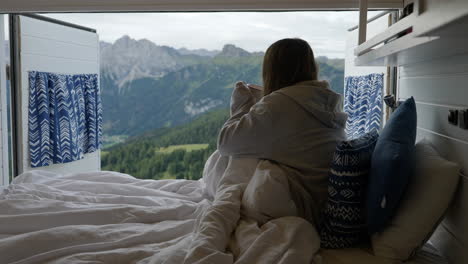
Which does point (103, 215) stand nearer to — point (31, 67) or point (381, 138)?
point (381, 138)

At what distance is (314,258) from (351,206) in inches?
8.7

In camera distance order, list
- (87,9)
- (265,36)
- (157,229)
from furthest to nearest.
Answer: (265,36) < (87,9) < (157,229)

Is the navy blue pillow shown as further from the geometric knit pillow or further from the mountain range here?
the mountain range

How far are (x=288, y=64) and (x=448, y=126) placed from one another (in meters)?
0.65

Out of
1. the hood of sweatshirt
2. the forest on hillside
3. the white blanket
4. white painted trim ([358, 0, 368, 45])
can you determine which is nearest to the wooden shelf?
the hood of sweatshirt

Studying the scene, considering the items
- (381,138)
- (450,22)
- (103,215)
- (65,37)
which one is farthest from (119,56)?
(450,22)

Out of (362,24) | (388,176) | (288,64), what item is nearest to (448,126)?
Answer: (388,176)

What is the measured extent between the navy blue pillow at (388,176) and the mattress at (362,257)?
8 cm

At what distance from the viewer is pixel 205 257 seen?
3.29ft

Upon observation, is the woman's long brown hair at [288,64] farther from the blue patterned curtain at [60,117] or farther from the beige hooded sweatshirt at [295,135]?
the blue patterned curtain at [60,117]

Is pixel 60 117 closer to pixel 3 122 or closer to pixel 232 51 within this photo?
pixel 3 122

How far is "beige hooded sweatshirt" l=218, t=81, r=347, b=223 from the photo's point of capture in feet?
4.76

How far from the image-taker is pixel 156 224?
142cm

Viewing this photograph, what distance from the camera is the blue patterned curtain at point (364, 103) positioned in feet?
9.75
